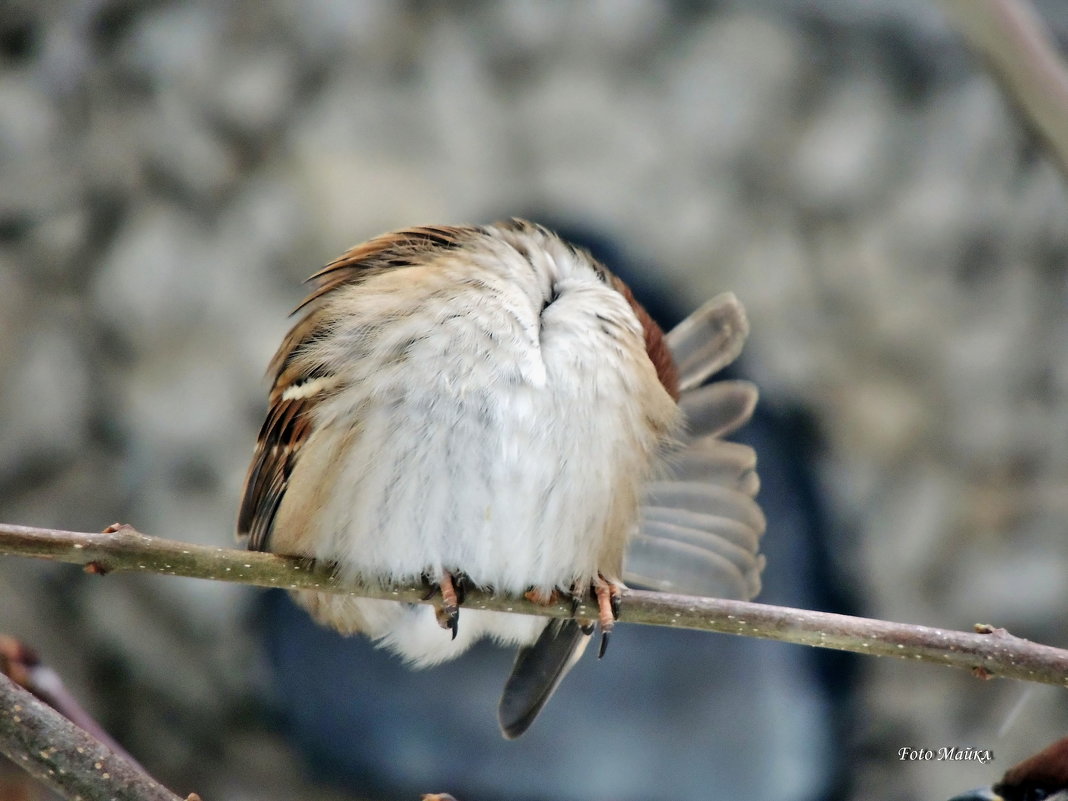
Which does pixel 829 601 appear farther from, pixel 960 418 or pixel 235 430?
pixel 235 430

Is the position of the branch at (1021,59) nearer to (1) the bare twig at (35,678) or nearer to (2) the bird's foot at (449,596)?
(2) the bird's foot at (449,596)

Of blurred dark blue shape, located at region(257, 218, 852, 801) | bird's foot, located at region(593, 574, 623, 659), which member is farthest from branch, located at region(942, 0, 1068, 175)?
blurred dark blue shape, located at region(257, 218, 852, 801)

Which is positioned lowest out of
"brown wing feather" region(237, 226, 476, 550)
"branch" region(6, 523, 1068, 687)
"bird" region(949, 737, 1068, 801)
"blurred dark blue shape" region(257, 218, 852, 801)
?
"blurred dark blue shape" region(257, 218, 852, 801)

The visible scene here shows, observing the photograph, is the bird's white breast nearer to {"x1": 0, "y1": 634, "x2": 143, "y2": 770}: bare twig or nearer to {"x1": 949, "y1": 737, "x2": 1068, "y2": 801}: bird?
{"x1": 0, "y1": 634, "x2": 143, "y2": 770}: bare twig

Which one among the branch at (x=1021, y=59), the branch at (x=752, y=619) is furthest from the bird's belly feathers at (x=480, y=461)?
the branch at (x=1021, y=59)

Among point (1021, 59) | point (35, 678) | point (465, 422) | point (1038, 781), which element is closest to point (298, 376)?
point (465, 422)

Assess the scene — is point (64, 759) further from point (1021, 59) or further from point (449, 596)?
point (1021, 59)
